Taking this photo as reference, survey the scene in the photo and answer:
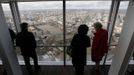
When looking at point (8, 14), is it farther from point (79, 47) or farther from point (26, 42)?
point (79, 47)

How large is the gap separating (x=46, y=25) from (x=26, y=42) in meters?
1.13

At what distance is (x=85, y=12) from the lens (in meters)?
6.13

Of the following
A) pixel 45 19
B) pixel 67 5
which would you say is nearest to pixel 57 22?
pixel 45 19

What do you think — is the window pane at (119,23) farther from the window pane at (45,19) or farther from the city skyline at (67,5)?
the window pane at (45,19)

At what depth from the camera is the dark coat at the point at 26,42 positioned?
5.40m

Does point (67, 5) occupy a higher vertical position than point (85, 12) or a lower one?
higher

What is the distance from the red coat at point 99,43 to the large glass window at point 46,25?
1129 mm

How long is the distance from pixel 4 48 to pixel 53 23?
201cm

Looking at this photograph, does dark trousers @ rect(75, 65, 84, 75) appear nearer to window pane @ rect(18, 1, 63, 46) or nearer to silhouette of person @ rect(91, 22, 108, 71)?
silhouette of person @ rect(91, 22, 108, 71)

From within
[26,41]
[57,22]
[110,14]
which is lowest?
[26,41]

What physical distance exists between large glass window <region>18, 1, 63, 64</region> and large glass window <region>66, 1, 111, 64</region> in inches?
8.9

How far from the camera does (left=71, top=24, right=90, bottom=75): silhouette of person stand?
517 centimetres

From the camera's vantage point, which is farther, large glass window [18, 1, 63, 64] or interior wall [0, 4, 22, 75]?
large glass window [18, 1, 63, 64]

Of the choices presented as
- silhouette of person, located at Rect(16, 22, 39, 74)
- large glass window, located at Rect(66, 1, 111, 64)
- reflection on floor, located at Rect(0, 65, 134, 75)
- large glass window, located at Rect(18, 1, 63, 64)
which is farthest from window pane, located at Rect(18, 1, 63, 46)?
silhouette of person, located at Rect(16, 22, 39, 74)
